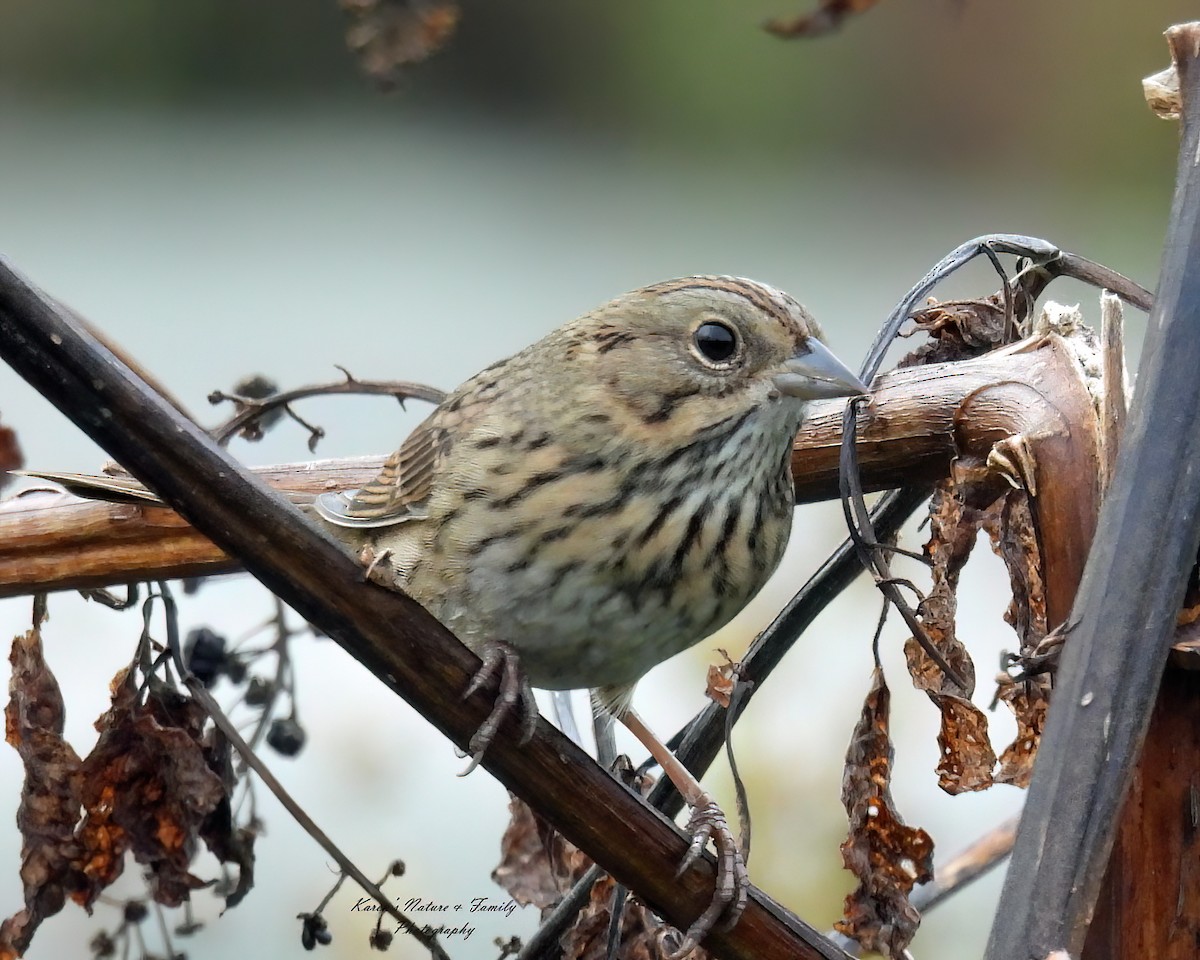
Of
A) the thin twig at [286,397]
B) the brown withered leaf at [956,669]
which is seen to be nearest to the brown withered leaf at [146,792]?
the thin twig at [286,397]

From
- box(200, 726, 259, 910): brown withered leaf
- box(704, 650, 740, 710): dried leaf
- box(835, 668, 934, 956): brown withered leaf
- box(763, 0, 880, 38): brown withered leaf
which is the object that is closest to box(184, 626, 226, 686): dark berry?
box(200, 726, 259, 910): brown withered leaf

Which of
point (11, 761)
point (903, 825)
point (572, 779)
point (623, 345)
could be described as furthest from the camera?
point (11, 761)

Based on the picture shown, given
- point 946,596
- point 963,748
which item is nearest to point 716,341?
point 946,596

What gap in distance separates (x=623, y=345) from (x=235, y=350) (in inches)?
89.9

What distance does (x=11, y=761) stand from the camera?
369 cm

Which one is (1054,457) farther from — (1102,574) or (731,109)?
(731,109)

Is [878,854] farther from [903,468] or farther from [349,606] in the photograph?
[349,606]

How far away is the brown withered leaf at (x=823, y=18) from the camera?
1097mm

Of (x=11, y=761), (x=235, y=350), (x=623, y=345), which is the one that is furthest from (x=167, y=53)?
(x=623, y=345)

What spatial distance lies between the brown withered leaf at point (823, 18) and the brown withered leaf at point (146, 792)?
1166 mm

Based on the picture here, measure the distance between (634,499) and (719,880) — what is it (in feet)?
1.51

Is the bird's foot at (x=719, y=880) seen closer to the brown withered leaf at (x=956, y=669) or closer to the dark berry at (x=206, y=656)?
the brown withered leaf at (x=956, y=669)

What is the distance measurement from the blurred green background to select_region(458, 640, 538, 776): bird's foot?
132 cm

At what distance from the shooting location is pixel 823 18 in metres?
1.11
